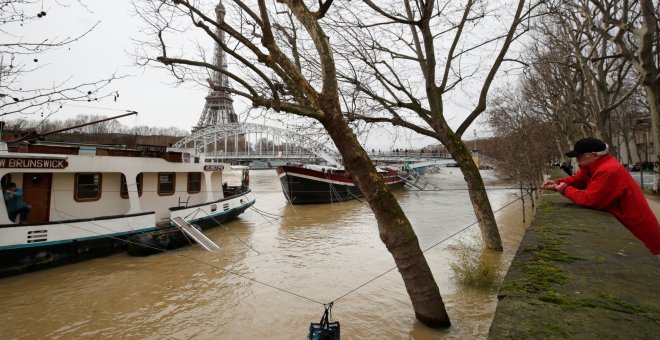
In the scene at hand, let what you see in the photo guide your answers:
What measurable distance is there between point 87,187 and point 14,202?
86.7 inches

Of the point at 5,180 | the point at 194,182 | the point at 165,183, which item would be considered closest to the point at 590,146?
the point at 5,180

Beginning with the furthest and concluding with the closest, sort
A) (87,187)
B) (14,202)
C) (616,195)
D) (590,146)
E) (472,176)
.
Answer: (87,187)
(14,202)
(472,176)
(590,146)
(616,195)

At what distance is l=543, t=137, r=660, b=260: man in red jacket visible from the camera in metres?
3.14

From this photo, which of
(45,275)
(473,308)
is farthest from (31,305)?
(473,308)

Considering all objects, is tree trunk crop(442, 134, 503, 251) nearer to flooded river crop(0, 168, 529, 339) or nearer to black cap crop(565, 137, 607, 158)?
flooded river crop(0, 168, 529, 339)

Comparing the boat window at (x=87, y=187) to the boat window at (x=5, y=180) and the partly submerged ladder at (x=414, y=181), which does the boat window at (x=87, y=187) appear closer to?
the boat window at (x=5, y=180)

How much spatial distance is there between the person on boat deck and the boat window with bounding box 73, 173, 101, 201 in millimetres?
1710

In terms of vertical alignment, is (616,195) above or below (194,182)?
above

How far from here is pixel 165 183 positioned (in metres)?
14.7

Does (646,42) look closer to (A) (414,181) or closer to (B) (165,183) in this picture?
(B) (165,183)

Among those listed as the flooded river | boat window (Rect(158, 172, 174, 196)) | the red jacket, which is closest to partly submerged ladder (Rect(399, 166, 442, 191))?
the flooded river

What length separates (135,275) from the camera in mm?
9891

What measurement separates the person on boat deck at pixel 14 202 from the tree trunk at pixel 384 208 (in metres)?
9.89

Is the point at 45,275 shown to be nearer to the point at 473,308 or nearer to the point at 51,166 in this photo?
the point at 51,166
